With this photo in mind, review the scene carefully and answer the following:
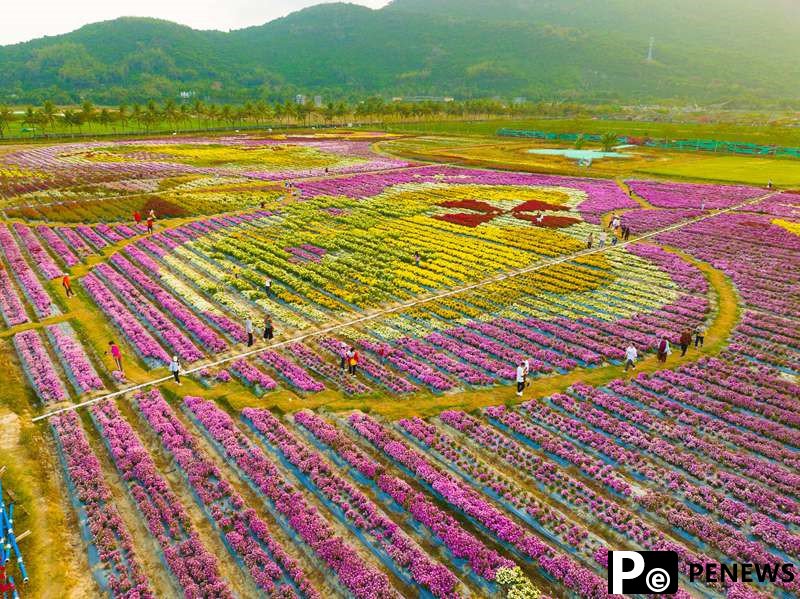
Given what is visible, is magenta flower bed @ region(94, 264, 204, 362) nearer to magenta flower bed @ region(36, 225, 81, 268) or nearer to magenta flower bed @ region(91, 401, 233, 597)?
magenta flower bed @ region(36, 225, 81, 268)

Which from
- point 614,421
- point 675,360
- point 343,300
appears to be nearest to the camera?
point 614,421

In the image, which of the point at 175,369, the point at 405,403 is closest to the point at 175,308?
the point at 175,369

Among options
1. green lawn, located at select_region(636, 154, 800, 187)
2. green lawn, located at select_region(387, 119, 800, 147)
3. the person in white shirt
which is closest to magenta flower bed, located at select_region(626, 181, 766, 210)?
green lawn, located at select_region(636, 154, 800, 187)

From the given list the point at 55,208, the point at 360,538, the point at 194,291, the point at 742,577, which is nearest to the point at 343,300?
the point at 194,291

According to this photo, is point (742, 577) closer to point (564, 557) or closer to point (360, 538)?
point (564, 557)

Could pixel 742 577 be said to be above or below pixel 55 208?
below

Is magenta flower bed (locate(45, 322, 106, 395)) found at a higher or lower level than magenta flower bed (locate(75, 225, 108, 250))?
lower

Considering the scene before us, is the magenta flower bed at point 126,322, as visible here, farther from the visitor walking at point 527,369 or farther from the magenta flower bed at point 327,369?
the visitor walking at point 527,369

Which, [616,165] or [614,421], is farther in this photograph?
[616,165]
